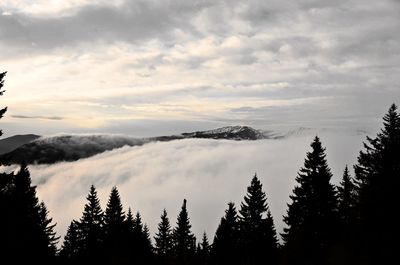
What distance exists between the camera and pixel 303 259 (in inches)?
837

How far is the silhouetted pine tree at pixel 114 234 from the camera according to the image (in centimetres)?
3453

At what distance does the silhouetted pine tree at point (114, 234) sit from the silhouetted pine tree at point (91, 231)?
1.04 m

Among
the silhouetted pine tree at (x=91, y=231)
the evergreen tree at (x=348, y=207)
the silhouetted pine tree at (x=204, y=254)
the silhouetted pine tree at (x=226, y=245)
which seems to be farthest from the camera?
the silhouetted pine tree at (x=204, y=254)

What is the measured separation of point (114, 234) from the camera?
164ft

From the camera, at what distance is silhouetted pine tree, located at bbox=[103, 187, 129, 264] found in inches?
1359

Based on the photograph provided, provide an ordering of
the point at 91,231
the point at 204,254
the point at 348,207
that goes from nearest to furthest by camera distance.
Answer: the point at 348,207 → the point at 91,231 → the point at 204,254

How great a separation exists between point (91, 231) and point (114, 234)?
554 centimetres

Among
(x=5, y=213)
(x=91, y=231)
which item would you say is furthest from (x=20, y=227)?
(x=91, y=231)

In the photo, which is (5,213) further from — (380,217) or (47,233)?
(47,233)

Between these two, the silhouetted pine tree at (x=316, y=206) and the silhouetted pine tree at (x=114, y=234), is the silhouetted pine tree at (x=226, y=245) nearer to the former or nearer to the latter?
the silhouetted pine tree at (x=114, y=234)

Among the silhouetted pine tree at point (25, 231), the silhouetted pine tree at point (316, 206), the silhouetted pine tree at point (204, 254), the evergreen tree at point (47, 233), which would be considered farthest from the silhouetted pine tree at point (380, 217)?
the silhouetted pine tree at point (204, 254)

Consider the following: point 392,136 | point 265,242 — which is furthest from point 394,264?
point 265,242

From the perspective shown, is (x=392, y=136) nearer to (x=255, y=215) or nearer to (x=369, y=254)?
(x=369, y=254)

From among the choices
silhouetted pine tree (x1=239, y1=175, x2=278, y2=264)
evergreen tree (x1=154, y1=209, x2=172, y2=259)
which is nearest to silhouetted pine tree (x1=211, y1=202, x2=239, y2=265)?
silhouetted pine tree (x1=239, y1=175, x2=278, y2=264)
